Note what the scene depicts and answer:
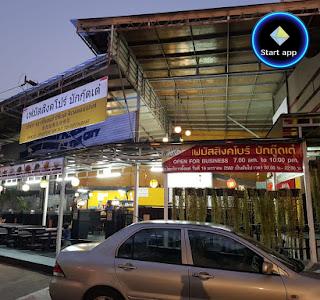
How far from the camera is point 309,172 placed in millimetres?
7844

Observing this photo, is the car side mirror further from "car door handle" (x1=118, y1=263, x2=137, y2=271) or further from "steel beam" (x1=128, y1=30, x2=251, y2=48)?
"steel beam" (x1=128, y1=30, x2=251, y2=48)

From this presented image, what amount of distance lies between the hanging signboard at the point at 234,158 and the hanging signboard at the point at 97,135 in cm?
394

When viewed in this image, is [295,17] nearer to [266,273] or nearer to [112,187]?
[266,273]

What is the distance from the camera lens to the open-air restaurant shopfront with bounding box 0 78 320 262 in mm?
7805

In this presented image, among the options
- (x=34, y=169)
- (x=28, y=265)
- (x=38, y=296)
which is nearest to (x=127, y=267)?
(x=38, y=296)

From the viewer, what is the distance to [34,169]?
11.9 meters

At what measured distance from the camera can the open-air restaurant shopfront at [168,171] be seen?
780cm

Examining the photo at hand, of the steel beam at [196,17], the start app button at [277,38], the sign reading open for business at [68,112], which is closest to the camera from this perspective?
the start app button at [277,38]

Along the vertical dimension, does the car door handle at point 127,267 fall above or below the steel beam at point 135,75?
below

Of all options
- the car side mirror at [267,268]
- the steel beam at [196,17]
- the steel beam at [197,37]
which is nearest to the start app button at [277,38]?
the steel beam at [196,17]

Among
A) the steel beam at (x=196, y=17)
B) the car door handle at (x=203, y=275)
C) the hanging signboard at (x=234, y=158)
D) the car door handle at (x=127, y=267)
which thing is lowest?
the car door handle at (x=203, y=275)

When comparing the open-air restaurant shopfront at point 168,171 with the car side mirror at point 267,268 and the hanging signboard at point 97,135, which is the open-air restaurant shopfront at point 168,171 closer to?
the hanging signboard at point 97,135

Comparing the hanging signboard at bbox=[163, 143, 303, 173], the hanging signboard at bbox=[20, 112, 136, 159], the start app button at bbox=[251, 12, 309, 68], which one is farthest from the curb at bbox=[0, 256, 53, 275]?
the start app button at bbox=[251, 12, 309, 68]

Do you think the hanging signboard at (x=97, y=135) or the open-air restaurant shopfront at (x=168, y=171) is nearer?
the open-air restaurant shopfront at (x=168, y=171)
